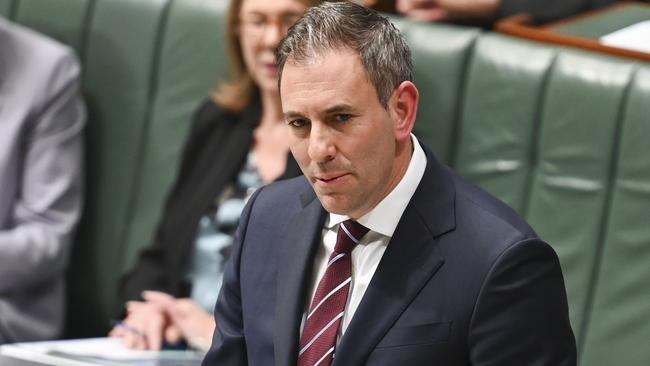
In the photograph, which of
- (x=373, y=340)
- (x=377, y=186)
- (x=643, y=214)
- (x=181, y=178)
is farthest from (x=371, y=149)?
(x=181, y=178)

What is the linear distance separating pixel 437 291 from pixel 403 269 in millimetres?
51

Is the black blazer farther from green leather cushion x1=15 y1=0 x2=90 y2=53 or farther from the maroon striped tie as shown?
the maroon striped tie

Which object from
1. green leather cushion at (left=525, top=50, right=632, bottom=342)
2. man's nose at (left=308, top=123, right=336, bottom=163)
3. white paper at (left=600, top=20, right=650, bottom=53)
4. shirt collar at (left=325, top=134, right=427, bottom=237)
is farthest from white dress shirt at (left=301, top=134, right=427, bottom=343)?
white paper at (left=600, top=20, right=650, bottom=53)

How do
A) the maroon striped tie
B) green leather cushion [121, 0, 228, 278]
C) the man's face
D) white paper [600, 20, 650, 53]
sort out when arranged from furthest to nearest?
green leather cushion [121, 0, 228, 278] < white paper [600, 20, 650, 53] < the maroon striped tie < the man's face

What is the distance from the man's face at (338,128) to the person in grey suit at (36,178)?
1.26m

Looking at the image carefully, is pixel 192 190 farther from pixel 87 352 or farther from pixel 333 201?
pixel 333 201

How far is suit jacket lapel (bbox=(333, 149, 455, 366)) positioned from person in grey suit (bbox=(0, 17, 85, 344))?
49.1 inches

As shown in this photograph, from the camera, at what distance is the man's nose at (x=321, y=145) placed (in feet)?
4.48

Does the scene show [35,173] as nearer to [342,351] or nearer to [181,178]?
[181,178]

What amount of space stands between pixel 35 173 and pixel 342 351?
1.32 metres

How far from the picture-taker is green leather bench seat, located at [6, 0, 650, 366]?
2.21 meters

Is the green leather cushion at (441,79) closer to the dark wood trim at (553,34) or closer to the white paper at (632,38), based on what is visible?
the dark wood trim at (553,34)

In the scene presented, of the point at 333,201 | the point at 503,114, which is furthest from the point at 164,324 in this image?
the point at 333,201

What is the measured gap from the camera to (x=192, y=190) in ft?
8.30
